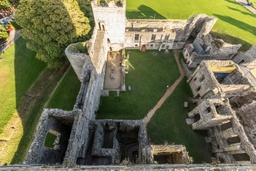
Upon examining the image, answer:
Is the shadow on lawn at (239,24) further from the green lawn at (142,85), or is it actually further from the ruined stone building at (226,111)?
the ruined stone building at (226,111)

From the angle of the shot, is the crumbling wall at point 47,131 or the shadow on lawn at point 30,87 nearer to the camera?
the crumbling wall at point 47,131

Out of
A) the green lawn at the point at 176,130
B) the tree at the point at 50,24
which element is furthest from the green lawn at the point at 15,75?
the green lawn at the point at 176,130

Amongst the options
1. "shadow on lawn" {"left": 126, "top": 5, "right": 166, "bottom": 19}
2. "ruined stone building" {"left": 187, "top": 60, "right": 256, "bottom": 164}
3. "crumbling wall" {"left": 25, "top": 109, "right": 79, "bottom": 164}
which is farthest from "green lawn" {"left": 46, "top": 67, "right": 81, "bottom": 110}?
"shadow on lawn" {"left": 126, "top": 5, "right": 166, "bottom": 19}

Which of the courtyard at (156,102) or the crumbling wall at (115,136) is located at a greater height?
the courtyard at (156,102)

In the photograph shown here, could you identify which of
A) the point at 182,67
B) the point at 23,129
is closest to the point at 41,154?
the point at 23,129

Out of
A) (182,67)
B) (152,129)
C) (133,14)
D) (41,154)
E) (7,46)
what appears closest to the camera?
(41,154)

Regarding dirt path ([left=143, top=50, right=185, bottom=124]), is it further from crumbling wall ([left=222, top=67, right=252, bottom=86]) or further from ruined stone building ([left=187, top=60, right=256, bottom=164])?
crumbling wall ([left=222, top=67, right=252, bottom=86])

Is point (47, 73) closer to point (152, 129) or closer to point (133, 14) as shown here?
point (152, 129)
